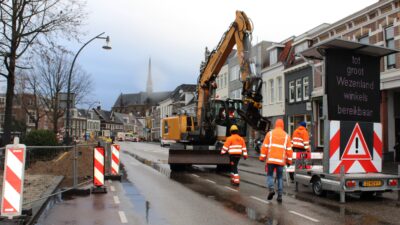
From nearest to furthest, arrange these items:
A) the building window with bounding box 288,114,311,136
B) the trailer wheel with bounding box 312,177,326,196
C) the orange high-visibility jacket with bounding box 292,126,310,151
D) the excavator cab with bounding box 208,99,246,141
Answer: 1. the trailer wheel with bounding box 312,177,326,196
2. the orange high-visibility jacket with bounding box 292,126,310,151
3. the excavator cab with bounding box 208,99,246,141
4. the building window with bounding box 288,114,311,136

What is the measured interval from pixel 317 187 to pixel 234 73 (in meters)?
42.0

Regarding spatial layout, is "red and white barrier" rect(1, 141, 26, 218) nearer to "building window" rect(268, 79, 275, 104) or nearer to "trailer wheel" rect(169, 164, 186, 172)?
"trailer wheel" rect(169, 164, 186, 172)

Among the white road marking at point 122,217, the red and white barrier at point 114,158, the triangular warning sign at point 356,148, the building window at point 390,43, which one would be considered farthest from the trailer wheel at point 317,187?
the building window at point 390,43

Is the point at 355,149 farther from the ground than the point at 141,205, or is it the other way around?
the point at 355,149

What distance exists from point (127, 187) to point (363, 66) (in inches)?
290

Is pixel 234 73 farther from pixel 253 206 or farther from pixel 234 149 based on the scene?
pixel 253 206

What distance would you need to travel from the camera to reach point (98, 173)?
1198cm

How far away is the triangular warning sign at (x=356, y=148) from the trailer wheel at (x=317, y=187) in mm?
883

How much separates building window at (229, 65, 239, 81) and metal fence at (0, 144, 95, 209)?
3610 cm

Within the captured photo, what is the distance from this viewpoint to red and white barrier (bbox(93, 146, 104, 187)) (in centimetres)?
1197

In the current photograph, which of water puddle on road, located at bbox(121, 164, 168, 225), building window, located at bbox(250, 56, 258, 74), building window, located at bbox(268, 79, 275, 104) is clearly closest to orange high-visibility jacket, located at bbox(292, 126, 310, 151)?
building window, located at bbox(250, 56, 258, 74)

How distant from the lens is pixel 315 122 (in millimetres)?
32594

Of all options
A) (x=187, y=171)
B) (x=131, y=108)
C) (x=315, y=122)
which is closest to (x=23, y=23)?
(x=187, y=171)

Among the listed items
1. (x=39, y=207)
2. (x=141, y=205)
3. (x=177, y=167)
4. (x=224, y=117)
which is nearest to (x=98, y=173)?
(x=141, y=205)
